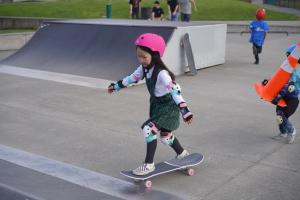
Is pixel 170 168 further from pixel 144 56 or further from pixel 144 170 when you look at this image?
pixel 144 56

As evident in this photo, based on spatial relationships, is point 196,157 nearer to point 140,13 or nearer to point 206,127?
point 206,127

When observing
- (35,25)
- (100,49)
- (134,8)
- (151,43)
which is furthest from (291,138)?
(134,8)

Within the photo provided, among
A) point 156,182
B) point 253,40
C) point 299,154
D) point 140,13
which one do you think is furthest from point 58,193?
point 140,13

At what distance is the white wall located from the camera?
39.0 ft

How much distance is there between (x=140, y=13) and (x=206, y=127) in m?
19.9

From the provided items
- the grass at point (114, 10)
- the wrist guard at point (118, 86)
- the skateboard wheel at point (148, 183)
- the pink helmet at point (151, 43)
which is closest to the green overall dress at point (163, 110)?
the pink helmet at point (151, 43)

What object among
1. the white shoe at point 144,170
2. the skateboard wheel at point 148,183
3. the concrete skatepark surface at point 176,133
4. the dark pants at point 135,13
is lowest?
the dark pants at point 135,13

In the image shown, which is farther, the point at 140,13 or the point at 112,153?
the point at 140,13

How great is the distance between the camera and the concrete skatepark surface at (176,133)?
545 centimetres

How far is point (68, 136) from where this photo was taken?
716cm

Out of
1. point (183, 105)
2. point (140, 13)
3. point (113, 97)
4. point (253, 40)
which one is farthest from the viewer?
point (140, 13)

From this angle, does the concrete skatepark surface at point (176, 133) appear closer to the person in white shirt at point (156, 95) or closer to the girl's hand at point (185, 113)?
the person in white shirt at point (156, 95)

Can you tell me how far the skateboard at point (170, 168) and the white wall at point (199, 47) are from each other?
6.17m

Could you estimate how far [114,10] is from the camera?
28984mm
